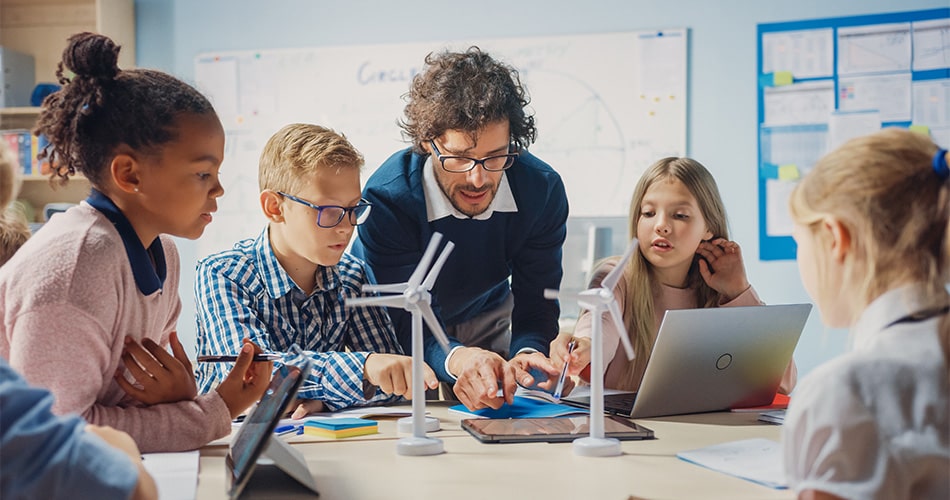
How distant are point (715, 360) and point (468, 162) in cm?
70

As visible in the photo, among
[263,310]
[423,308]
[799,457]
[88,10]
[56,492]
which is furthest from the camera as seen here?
[88,10]

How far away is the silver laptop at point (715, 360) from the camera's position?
1.55 meters

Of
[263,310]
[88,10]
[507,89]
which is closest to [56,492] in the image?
[263,310]

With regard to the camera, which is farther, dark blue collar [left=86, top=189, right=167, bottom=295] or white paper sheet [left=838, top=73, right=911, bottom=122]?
white paper sheet [left=838, top=73, right=911, bottom=122]

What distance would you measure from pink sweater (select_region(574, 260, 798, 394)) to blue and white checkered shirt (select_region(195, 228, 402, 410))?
49 centimetres

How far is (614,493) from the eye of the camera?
3.64 ft

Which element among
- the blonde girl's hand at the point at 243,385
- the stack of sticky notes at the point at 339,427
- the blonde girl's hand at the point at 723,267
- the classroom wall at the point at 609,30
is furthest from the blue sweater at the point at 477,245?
the classroom wall at the point at 609,30

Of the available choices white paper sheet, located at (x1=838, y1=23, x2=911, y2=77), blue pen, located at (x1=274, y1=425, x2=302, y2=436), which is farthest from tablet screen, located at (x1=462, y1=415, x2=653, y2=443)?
white paper sheet, located at (x1=838, y1=23, x2=911, y2=77)

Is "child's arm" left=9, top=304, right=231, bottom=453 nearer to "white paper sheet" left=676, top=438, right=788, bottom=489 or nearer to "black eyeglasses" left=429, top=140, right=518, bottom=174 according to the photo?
"white paper sheet" left=676, top=438, right=788, bottom=489

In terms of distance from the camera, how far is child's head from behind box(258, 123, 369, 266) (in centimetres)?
185

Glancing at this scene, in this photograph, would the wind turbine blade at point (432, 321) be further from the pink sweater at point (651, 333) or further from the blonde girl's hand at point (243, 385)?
the pink sweater at point (651, 333)

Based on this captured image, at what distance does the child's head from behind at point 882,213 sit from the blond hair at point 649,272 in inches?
43.9

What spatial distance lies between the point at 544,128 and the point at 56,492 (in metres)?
3.22

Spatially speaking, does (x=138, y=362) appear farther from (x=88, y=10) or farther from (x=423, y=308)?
(x=88, y=10)
